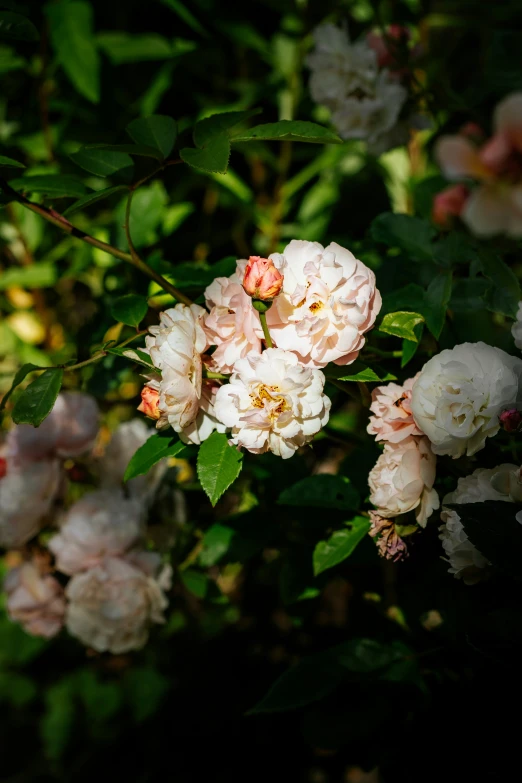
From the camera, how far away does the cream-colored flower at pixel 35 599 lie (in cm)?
101

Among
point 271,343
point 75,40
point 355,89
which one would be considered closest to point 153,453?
point 271,343

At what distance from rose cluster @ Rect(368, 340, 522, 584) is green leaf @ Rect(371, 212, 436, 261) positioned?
0.23 meters

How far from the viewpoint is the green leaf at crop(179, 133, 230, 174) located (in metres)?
0.62

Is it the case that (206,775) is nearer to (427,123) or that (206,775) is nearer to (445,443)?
(445,443)

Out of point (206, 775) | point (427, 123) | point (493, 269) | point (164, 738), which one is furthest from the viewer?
point (164, 738)

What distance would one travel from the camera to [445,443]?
0.63 meters

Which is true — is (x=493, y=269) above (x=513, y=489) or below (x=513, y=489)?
above

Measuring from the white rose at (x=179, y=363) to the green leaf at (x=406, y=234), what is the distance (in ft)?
1.09

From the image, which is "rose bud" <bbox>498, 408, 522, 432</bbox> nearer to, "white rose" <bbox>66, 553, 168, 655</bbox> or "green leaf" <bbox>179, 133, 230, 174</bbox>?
"green leaf" <bbox>179, 133, 230, 174</bbox>

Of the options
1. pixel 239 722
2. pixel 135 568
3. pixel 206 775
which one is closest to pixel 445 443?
pixel 135 568

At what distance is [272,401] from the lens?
0.60 metres

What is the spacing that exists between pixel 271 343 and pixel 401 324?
0.14m

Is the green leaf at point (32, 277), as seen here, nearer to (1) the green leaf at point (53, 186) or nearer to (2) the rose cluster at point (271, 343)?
A: (1) the green leaf at point (53, 186)

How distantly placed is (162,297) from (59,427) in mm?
258
